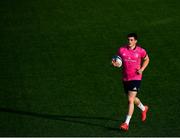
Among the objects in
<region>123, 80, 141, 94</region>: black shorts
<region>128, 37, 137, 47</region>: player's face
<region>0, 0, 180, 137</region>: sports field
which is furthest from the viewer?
<region>0, 0, 180, 137</region>: sports field

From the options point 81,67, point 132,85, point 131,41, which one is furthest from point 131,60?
point 81,67

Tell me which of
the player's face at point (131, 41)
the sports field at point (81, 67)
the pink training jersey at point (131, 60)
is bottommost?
the sports field at point (81, 67)

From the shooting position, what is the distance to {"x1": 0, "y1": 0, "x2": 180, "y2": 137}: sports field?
16.3 meters

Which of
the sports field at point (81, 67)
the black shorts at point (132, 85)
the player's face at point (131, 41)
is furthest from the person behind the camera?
the sports field at point (81, 67)

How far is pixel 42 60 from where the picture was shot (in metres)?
21.8

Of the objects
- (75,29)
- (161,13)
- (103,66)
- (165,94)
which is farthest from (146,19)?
(165,94)

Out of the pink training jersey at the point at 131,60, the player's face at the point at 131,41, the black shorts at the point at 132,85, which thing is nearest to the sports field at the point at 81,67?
the black shorts at the point at 132,85

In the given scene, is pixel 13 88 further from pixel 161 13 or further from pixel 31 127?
pixel 161 13

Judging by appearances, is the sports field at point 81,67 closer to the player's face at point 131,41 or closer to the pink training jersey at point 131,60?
the pink training jersey at point 131,60

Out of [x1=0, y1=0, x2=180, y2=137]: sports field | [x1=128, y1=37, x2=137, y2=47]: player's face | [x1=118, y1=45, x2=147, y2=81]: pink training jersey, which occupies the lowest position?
[x1=0, y1=0, x2=180, y2=137]: sports field

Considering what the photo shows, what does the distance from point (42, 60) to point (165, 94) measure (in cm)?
537

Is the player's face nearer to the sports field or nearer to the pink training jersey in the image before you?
the pink training jersey

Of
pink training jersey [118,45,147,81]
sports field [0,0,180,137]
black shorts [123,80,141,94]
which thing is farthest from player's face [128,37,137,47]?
sports field [0,0,180,137]

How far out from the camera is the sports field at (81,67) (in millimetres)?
16312
